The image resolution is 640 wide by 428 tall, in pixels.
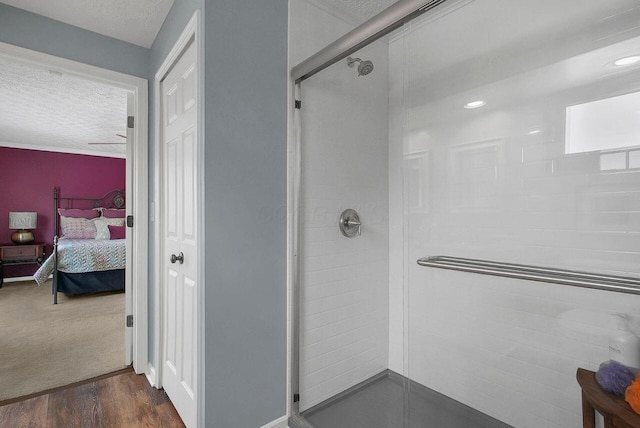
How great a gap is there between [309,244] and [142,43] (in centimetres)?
192

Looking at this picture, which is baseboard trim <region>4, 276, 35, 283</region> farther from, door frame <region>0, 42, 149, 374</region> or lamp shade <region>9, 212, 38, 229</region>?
door frame <region>0, 42, 149, 374</region>

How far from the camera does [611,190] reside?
3.76 ft

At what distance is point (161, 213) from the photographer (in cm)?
203

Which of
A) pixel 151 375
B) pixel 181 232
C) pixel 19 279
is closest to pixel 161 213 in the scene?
pixel 181 232

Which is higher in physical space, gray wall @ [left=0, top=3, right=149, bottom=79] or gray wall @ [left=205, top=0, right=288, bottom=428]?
gray wall @ [left=0, top=3, right=149, bottom=79]

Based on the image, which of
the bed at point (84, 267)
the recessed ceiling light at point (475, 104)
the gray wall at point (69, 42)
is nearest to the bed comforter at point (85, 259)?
the bed at point (84, 267)

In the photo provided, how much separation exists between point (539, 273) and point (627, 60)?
86 cm

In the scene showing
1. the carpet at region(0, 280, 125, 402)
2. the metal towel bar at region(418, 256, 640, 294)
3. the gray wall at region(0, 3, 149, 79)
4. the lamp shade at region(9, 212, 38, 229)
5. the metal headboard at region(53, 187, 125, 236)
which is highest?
the gray wall at region(0, 3, 149, 79)

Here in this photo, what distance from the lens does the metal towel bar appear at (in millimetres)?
1082

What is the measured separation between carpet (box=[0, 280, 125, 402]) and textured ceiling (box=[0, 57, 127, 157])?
210 centimetres

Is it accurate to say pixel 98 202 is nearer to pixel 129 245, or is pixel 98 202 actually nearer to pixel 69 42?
pixel 129 245

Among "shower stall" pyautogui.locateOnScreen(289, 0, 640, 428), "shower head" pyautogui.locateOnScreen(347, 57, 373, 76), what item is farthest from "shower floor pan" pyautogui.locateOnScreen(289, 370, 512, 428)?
"shower head" pyautogui.locateOnScreen(347, 57, 373, 76)

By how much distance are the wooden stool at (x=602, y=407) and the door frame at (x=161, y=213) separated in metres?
1.53

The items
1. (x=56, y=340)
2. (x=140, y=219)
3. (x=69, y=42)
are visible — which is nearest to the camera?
(x=69, y=42)
